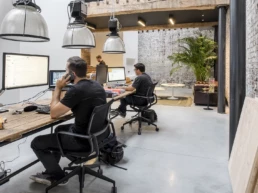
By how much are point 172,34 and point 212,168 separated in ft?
34.0

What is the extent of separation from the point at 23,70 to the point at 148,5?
13.7 feet

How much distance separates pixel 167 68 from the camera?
1229 centimetres

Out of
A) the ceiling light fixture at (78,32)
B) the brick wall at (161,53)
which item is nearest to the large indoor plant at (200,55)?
the brick wall at (161,53)

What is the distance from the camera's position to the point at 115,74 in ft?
14.9

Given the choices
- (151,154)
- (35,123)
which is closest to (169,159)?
(151,154)

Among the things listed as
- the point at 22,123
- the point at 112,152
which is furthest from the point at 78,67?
the point at 112,152

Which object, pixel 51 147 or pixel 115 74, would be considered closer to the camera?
pixel 51 147

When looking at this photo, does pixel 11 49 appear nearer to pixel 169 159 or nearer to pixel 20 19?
pixel 20 19

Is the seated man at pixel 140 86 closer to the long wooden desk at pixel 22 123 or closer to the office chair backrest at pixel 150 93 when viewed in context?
the office chair backrest at pixel 150 93

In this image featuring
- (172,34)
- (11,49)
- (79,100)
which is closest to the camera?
(79,100)

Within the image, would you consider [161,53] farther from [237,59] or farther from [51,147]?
[51,147]

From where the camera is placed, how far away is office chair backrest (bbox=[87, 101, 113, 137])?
6.01 ft

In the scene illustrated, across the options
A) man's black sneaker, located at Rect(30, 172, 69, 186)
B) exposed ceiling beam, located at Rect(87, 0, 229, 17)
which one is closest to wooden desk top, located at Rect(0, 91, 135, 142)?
man's black sneaker, located at Rect(30, 172, 69, 186)

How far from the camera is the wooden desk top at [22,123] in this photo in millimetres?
1521
